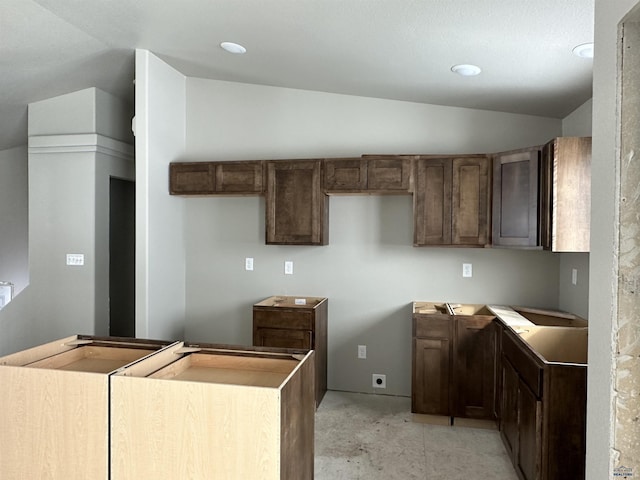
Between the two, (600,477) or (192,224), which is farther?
(192,224)

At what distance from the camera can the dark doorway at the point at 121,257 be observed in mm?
5031

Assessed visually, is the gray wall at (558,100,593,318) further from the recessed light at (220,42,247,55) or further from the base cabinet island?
the recessed light at (220,42,247,55)

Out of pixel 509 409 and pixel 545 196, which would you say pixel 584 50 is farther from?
pixel 509 409

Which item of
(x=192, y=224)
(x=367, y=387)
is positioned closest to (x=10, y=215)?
(x=192, y=224)

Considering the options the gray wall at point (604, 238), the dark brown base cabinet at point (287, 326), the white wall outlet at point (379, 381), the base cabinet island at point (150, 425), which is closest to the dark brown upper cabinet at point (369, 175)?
the dark brown base cabinet at point (287, 326)

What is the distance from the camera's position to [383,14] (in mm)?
2332

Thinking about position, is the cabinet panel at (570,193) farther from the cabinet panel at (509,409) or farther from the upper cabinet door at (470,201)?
the cabinet panel at (509,409)

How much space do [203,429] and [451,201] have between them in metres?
2.66

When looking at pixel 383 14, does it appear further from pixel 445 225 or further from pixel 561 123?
pixel 561 123

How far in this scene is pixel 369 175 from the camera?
3639 millimetres

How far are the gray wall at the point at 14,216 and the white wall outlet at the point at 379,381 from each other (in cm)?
451

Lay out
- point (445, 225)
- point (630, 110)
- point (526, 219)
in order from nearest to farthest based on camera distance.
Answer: point (630, 110), point (526, 219), point (445, 225)

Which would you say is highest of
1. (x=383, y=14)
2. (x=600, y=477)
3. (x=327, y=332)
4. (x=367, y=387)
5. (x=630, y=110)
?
(x=383, y=14)

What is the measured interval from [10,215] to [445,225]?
17.2 feet
